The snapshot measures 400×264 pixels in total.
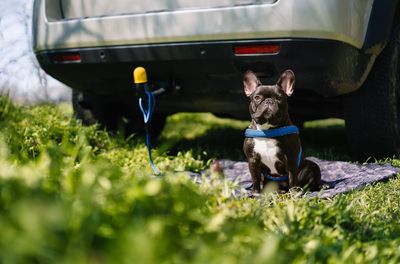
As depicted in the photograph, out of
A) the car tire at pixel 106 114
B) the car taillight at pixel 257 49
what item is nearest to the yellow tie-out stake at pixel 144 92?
the car taillight at pixel 257 49

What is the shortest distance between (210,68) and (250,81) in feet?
1.42

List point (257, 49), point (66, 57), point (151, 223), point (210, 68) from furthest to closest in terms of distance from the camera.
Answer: point (66, 57) → point (210, 68) → point (257, 49) → point (151, 223)

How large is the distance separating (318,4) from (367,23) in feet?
1.31

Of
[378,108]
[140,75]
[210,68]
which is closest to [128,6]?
[140,75]

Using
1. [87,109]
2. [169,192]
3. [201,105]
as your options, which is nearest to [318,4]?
[201,105]

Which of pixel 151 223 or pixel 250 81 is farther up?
pixel 151 223

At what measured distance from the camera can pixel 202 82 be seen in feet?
12.3

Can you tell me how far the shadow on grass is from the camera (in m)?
4.44

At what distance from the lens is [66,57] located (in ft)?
12.8

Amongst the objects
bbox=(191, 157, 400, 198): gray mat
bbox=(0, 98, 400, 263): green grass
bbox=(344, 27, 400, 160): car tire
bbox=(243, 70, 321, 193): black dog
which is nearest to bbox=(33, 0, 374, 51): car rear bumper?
bbox=(243, 70, 321, 193): black dog

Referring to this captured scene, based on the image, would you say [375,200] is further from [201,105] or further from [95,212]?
[95,212]

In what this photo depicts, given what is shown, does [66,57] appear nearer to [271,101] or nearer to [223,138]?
[271,101]

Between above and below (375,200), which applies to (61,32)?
above

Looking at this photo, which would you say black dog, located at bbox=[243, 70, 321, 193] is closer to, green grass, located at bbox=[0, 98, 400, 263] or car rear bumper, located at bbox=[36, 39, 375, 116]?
car rear bumper, located at bbox=[36, 39, 375, 116]
